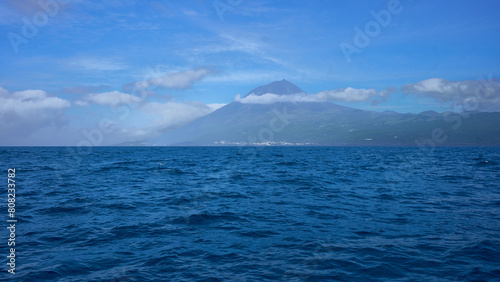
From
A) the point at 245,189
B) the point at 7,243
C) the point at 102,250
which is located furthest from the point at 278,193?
the point at 7,243

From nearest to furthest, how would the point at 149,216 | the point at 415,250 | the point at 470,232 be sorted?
the point at 415,250 → the point at 470,232 → the point at 149,216

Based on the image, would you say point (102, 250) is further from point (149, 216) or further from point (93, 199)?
point (93, 199)

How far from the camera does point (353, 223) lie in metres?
16.2

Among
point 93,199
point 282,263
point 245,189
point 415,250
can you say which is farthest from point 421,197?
point 93,199

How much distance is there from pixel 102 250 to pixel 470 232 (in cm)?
1792

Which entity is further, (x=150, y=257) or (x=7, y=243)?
(x=7, y=243)

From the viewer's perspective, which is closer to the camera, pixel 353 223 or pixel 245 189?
pixel 353 223

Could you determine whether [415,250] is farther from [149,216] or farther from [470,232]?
[149,216]

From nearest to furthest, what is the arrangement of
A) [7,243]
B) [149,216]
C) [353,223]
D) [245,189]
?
1. [7,243]
2. [353,223]
3. [149,216]
4. [245,189]

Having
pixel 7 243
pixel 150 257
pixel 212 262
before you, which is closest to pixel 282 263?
pixel 212 262

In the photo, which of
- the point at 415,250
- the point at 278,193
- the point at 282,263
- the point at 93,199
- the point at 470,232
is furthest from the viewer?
the point at 278,193

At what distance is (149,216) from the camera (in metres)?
18.0

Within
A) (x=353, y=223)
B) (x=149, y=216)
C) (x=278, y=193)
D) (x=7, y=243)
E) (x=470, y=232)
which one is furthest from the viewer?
(x=278, y=193)

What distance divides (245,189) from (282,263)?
17.5 m
